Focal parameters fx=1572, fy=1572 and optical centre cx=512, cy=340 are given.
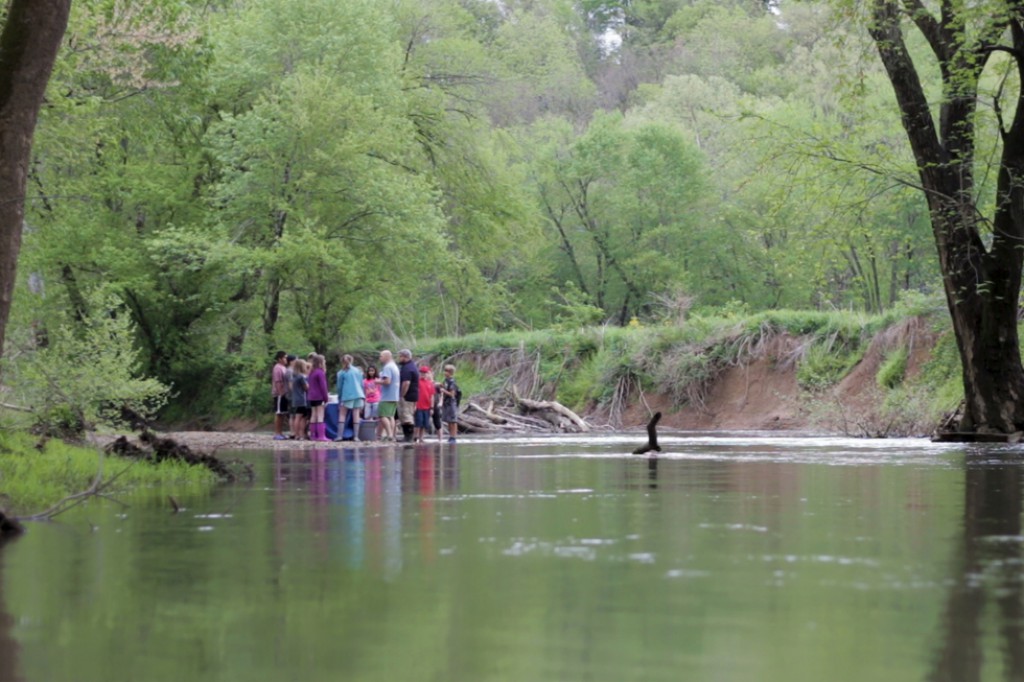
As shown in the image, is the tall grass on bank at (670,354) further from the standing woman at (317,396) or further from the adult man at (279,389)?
the standing woman at (317,396)

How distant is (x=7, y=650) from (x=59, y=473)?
9.25 meters

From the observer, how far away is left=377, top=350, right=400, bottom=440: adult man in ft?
104

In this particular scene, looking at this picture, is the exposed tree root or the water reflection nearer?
the water reflection

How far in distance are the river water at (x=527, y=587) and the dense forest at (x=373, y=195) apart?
33.6 feet

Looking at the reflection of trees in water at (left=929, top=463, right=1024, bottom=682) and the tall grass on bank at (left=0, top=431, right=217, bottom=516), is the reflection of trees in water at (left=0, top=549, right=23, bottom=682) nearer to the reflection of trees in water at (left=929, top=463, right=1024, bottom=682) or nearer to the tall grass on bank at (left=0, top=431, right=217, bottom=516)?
the reflection of trees in water at (left=929, top=463, right=1024, bottom=682)

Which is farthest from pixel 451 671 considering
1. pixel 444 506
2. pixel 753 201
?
pixel 753 201

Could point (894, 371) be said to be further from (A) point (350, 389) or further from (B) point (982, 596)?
(B) point (982, 596)

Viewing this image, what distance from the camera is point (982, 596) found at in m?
6.82

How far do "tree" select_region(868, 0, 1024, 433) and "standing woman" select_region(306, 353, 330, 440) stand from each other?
40.3ft

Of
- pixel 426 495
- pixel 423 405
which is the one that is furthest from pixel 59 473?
pixel 423 405

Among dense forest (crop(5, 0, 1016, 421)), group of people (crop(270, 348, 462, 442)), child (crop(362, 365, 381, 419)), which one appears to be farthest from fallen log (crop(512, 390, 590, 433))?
group of people (crop(270, 348, 462, 442))

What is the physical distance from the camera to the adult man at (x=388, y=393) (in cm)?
3175

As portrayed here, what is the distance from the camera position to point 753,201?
227 feet

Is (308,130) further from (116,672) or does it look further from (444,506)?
(116,672)
